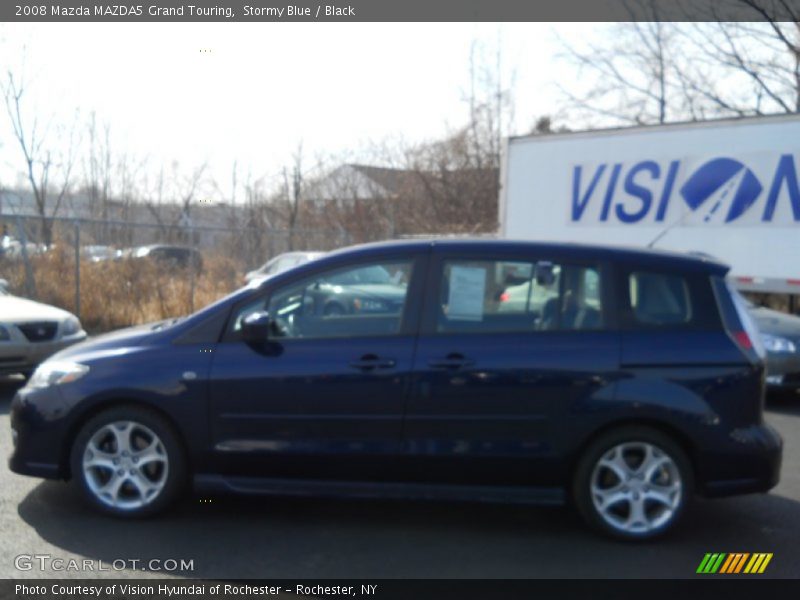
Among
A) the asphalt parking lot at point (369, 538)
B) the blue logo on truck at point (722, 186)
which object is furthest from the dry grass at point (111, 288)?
the asphalt parking lot at point (369, 538)

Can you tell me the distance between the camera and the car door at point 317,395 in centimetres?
509

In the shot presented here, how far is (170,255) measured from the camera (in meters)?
17.5

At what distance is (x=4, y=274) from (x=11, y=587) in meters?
11.6

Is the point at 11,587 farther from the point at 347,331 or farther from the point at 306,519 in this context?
the point at 347,331

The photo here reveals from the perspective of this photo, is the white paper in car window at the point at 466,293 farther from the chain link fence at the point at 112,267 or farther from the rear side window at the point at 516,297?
the chain link fence at the point at 112,267

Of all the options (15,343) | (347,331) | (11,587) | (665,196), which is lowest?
(11,587)

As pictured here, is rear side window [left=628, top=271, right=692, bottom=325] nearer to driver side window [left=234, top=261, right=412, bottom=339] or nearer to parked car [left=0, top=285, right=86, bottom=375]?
driver side window [left=234, top=261, right=412, bottom=339]

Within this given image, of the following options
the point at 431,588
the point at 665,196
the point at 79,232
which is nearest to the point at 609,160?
the point at 665,196

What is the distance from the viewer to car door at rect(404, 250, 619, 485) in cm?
505

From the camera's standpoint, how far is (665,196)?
13797 mm

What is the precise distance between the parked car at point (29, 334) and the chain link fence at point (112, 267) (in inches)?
212

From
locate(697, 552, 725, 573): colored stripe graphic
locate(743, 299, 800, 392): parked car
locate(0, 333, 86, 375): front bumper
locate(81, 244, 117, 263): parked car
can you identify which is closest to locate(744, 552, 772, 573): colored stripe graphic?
locate(697, 552, 725, 573): colored stripe graphic

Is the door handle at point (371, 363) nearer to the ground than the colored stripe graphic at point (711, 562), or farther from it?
farther from it

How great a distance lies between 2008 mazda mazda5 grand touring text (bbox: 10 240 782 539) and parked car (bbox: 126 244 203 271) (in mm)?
11448
